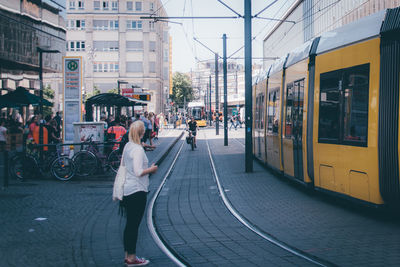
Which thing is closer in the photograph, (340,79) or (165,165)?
(340,79)

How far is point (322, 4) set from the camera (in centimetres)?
4241

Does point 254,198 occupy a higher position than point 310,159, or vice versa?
point 310,159

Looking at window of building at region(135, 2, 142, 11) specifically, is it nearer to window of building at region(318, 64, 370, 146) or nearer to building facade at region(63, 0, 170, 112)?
building facade at region(63, 0, 170, 112)

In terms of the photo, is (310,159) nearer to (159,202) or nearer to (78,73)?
(159,202)

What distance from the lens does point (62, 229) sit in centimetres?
716

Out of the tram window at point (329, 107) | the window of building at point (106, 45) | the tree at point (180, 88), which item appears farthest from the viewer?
the tree at point (180, 88)

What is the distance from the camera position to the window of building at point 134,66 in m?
71.9

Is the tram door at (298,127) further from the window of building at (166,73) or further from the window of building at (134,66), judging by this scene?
the window of building at (166,73)

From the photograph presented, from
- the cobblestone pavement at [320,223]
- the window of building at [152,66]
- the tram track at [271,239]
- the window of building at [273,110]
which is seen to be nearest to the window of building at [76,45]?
the window of building at [152,66]

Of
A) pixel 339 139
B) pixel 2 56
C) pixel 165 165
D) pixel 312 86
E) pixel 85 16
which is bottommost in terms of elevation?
pixel 165 165

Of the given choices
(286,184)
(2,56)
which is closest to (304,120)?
(286,184)

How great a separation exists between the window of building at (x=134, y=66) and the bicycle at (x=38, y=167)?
59.7 meters

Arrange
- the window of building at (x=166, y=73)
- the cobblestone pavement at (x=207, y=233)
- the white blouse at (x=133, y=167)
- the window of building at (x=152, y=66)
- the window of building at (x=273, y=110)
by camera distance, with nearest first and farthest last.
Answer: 1. the white blouse at (x=133, y=167)
2. the cobblestone pavement at (x=207, y=233)
3. the window of building at (x=273, y=110)
4. the window of building at (x=152, y=66)
5. the window of building at (x=166, y=73)

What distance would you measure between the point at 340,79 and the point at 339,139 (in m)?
1.03
